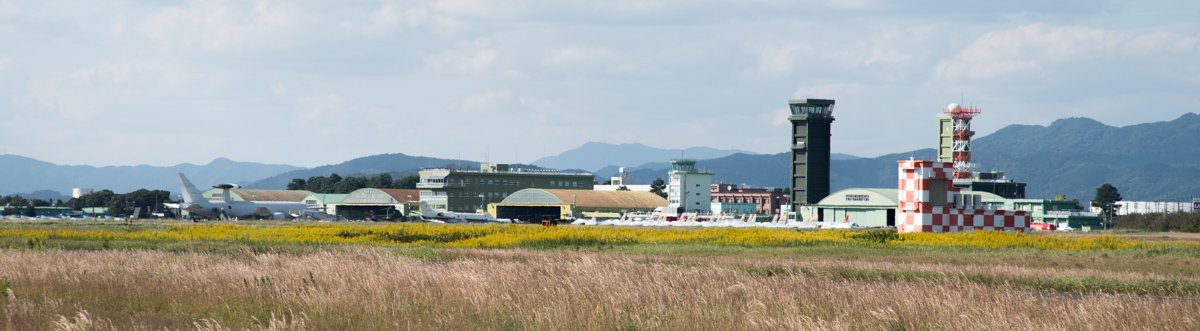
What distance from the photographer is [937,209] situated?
4172 cm

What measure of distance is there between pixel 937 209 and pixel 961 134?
11180cm

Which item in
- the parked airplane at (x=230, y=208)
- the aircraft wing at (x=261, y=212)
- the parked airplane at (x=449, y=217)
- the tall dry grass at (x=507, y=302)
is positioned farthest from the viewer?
the aircraft wing at (x=261, y=212)

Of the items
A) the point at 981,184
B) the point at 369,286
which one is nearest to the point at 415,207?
the point at 981,184

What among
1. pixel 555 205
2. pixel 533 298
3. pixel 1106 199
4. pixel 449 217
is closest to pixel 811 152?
pixel 555 205

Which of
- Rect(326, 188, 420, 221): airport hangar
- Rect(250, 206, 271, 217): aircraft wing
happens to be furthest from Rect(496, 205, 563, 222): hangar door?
Rect(250, 206, 271, 217): aircraft wing

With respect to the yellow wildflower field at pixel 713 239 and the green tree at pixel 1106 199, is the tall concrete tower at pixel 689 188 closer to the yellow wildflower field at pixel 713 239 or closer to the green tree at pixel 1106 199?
the green tree at pixel 1106 199

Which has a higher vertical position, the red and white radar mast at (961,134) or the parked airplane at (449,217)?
the red and white radar mast at (961,134)

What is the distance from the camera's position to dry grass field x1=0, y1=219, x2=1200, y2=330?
11.4 meters

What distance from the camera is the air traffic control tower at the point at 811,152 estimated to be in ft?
371

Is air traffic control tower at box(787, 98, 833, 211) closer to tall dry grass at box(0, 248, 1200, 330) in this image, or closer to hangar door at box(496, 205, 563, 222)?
hangar door at box(496, 205, 563, 222)

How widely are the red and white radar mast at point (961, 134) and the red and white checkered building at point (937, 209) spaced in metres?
107

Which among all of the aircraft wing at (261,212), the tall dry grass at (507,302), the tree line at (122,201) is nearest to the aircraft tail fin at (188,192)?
the aircraft wing at (261,212)

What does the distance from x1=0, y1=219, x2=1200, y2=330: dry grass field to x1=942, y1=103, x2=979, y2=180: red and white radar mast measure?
13138 centimetres

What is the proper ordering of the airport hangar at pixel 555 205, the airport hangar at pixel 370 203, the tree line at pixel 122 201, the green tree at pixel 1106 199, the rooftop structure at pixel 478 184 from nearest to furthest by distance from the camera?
the airport hangar at pixel 555 205
the airport hangar at pixel 370 203
the rooftop structure at pixel 478 184
the green tree at pixel 1106 199
the tree line at pixel 122 201
